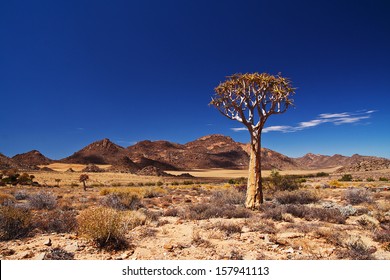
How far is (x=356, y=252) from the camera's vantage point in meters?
5.64

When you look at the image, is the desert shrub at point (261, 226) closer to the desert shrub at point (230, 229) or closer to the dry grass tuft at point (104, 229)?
the desert shrub at point (230, 229)

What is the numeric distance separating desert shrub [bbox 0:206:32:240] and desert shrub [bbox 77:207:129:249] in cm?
208

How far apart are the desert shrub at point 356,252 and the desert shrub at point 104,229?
4874mm

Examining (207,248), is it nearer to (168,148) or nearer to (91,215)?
(91,215)

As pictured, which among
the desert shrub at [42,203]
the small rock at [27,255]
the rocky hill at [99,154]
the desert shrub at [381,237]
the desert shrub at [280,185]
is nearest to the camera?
the small rock at [27,255]

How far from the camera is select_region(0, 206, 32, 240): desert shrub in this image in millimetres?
7259

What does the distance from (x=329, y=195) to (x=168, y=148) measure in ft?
484

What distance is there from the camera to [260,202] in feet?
38.7

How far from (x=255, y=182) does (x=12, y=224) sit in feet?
28.7

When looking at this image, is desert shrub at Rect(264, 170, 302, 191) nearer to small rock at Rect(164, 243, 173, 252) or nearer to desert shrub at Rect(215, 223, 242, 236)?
desert shrub at Rect(215, 223, 242, 236)

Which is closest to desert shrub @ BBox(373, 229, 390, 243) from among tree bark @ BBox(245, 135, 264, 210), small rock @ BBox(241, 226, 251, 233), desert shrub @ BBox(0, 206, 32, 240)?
small rock @ BBox(241, 226, 251, 233)

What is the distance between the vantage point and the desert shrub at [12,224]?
7.26m

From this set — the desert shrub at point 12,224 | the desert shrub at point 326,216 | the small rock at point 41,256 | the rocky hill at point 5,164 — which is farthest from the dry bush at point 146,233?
the rocky hill at point 5,164
